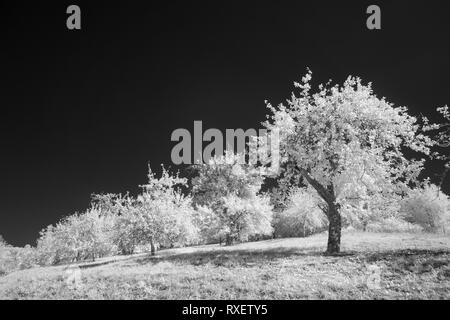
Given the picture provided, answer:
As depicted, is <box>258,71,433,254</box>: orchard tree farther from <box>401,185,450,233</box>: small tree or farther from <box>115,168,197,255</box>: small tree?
<box>401,185,450,233</box>: small tree

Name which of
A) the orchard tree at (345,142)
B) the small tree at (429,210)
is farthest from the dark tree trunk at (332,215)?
the small tree at (429,210)

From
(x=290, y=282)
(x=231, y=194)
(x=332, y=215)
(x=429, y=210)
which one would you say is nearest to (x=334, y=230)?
(x=332, y=215)

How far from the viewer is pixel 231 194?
5000 centimetres

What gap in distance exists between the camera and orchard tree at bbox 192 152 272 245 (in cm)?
5062

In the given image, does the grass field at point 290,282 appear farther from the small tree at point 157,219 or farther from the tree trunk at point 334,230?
the small tree at point 157,219

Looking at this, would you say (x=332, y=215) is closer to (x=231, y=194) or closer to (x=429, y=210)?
(x=231, y=194)

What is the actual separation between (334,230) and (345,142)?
7.19m

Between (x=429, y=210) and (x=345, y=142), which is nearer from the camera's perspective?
(x=345, y=142)

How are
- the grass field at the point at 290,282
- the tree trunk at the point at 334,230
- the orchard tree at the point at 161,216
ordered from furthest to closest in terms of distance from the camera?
1. the orchard tree at the point at 161,216
2. the tree trunk at the point at 334,230
3. the grass field at the point at 290,282

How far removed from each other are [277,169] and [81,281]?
1758 cm

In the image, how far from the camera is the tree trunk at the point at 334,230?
→ 26.0 m
